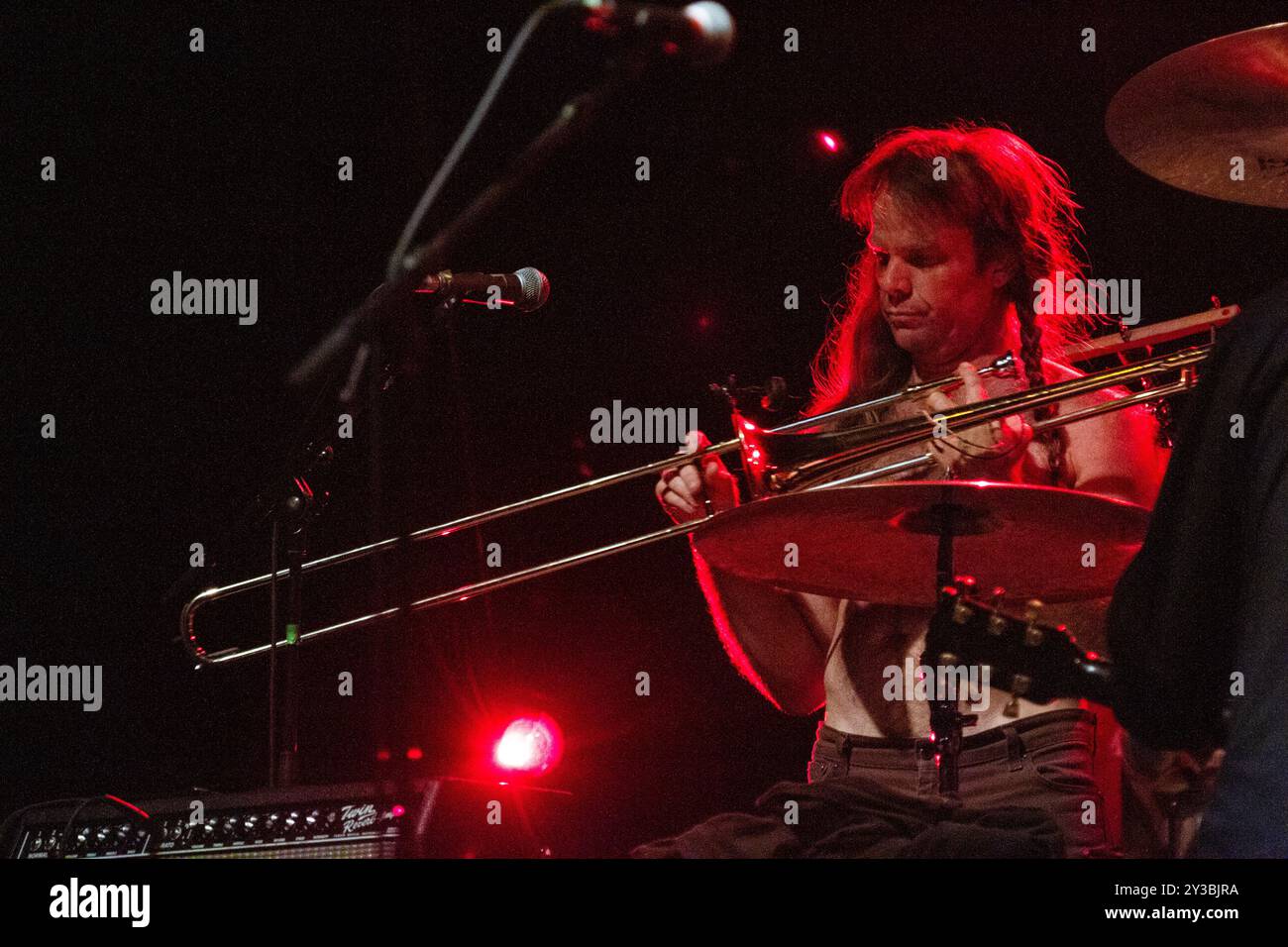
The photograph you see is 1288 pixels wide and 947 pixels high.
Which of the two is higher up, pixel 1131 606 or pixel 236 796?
pixel 1131 606

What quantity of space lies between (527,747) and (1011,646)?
1478mm

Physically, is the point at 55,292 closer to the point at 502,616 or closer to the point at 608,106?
the point at 502,616

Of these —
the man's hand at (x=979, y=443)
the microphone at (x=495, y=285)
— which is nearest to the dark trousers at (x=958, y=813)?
the man's hand at (x=979, y=443)

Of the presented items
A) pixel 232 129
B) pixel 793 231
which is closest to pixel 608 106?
pixel 793 231

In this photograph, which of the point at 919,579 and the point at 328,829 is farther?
the point at 919,579

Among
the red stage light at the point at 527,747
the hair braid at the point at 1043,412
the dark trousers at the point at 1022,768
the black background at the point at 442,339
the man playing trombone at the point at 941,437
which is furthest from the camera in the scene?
the black background at the point at 442,339

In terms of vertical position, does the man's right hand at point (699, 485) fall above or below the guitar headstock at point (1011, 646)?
above

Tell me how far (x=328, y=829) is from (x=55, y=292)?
2.21m

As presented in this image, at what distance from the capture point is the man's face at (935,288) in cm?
314

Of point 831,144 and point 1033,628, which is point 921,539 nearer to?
point 1033,628

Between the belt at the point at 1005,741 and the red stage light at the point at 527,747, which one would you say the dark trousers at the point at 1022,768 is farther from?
the red stage light at the point at 527,747

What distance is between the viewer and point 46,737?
357cm

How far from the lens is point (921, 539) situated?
8.09ft

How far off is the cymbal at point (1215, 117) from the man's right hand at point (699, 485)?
3.48ft
